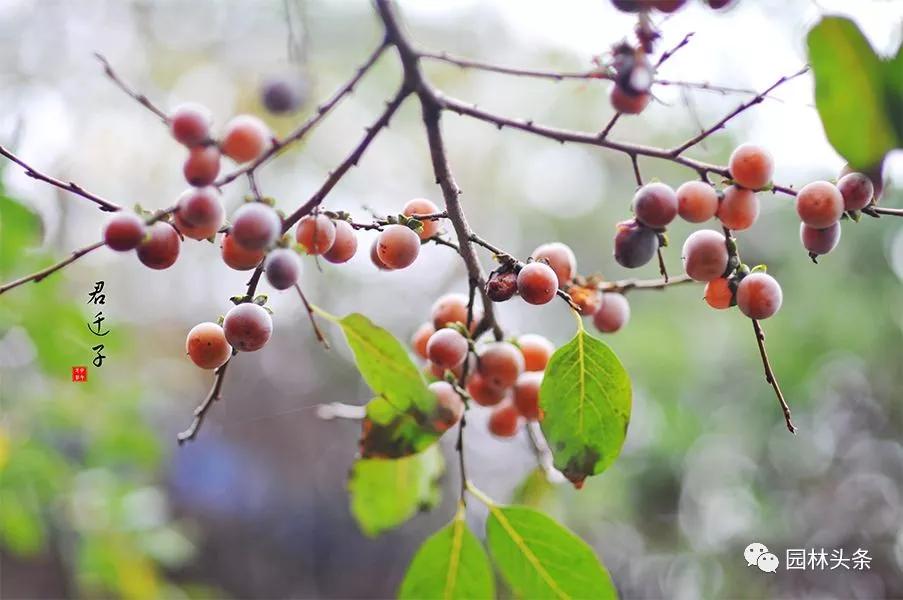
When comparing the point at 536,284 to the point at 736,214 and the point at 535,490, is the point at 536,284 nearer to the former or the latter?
the point at 736,214

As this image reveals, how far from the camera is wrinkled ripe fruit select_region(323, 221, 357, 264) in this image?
414mm

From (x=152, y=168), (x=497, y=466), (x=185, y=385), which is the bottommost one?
(x=497, y=466)

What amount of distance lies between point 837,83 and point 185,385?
1.83 metres

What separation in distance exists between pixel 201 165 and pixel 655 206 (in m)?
0.23

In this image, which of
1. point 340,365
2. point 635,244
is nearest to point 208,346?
point 635,244

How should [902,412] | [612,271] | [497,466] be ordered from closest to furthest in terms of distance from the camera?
[902,412], [497,466], [612,271]

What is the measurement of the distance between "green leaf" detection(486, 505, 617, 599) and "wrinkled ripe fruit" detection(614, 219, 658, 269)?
232 mm

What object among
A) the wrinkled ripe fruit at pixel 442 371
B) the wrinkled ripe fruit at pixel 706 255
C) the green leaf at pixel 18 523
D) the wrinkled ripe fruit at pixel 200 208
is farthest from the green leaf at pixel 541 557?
the green leaf at pixel 18 523

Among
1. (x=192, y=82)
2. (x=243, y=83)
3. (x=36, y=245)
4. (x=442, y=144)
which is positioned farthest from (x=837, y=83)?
(x=192, y=82)

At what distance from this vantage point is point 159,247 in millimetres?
355

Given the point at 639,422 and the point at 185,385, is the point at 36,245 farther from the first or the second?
the point at 639,422

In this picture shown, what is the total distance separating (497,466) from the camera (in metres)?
2.31

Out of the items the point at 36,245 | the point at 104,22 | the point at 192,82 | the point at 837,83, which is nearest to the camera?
the point at 837,83

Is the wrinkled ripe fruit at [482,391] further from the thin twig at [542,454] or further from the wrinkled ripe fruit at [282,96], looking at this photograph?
the wrinkled ripe fruit at [282,96]
